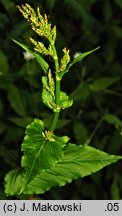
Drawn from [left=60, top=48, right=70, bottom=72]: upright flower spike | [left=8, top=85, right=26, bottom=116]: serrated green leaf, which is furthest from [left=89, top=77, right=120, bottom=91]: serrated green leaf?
[left=60, top=48, right=70, bottom=72]: upright flower spike

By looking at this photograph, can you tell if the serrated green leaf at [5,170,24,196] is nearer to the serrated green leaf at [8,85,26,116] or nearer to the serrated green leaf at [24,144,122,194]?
the serrated green leaf at [24,144,122,194]

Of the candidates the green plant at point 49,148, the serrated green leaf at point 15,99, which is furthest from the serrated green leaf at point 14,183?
the serrated green leaf at point 15,99

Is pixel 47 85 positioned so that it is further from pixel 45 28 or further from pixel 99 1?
pixel 99 1

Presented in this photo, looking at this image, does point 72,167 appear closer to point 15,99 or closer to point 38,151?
point 38,151

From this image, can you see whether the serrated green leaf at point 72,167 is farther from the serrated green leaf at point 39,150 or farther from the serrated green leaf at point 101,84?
the serrated green leaf at point 101,84

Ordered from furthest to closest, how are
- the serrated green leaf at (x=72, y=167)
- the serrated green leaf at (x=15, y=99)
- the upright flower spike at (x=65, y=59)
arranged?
the serrated green leaf at (x=15, y=99) < the serrated green leaf at (x=72, y=167) < the upright flower spike at (x=65, y=59)

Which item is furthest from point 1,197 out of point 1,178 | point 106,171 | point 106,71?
point 106,71
